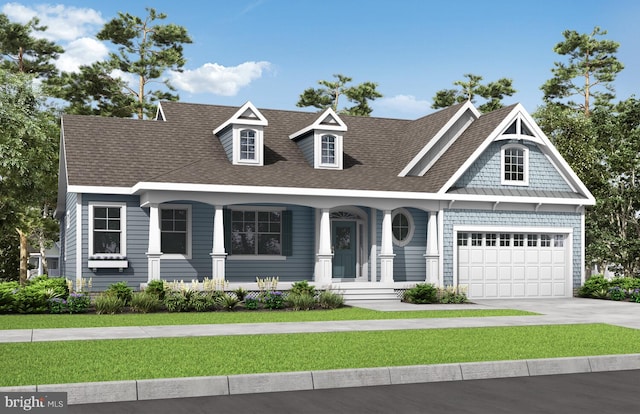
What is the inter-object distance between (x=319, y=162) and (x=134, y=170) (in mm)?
6397

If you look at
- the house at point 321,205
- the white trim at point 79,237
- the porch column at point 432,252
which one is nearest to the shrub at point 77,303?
the house at point 321,205

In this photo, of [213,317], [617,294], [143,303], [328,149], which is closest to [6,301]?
[143,303]

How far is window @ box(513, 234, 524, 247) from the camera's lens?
28891 millimetres

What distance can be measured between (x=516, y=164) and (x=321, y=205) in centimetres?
739

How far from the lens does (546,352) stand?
13305 millimetres

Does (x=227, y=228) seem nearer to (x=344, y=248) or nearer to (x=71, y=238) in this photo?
(x=344, y=248)

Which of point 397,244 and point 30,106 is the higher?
point 30,106

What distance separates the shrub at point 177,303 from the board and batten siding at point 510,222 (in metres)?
9.35

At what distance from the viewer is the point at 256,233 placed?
27406 millimetres

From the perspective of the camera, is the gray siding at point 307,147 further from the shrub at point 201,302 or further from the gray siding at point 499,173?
the shrub at point 201,302

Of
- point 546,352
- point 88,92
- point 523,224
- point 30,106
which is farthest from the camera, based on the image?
point 88,92

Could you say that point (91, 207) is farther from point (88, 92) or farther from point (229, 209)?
point (88, 92)

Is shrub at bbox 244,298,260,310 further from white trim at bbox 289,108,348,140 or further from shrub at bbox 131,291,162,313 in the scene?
white trim at bbox 289,108,348,140

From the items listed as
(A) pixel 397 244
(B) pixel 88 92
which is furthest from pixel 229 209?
(B) pixel 88 92
